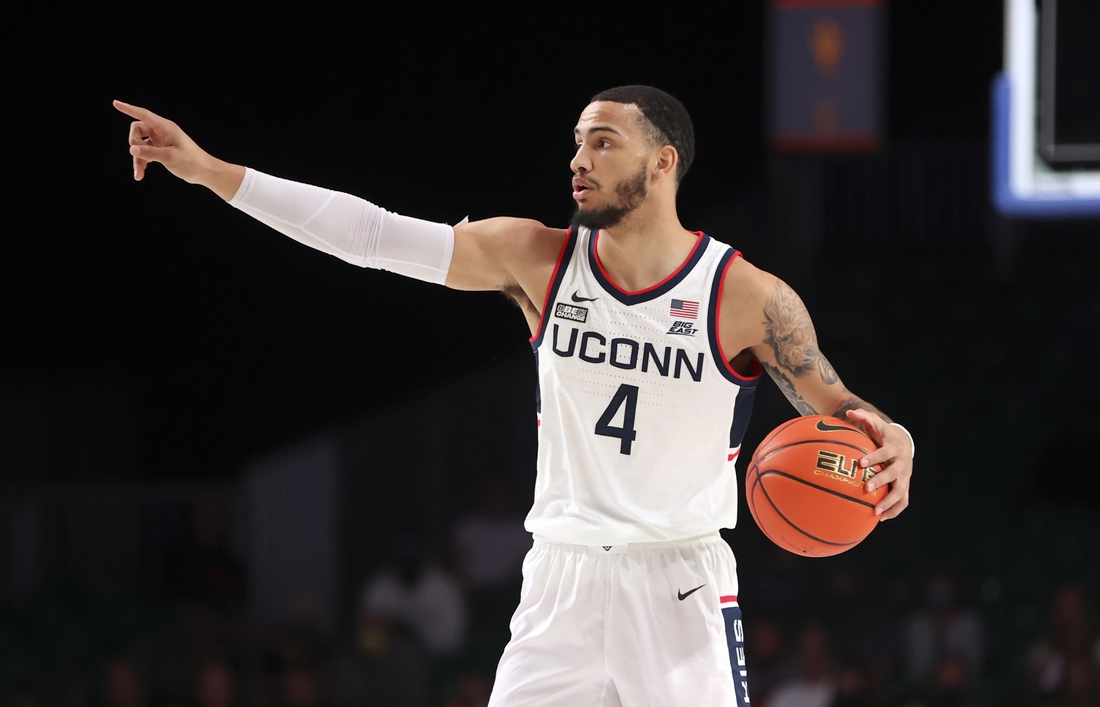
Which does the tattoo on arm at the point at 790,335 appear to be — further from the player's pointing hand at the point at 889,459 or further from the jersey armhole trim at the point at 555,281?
the jersey armhole trim at the point at 555,281

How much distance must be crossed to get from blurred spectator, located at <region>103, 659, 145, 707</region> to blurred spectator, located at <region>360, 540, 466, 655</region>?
66.1 inches

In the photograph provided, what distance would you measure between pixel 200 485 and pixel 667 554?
7.51 metres

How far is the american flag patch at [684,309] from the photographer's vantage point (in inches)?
140

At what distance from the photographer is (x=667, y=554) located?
3.51 metres

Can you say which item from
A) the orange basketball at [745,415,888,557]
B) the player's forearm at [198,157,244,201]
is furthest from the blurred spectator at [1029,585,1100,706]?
the player's forearm at [198,157,244,201]

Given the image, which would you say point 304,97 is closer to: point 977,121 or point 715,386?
point 977,121

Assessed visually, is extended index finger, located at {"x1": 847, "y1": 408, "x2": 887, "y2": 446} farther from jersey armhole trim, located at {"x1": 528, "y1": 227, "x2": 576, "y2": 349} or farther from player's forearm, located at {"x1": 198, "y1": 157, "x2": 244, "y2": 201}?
player's forearm, located at {"x1": 198, "y1": 157, "x2": 244, "y2": 201}

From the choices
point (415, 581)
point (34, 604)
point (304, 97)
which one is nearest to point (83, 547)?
point (34, 604)

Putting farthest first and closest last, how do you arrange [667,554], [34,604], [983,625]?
[34,604] → [983,625] → [667,554]

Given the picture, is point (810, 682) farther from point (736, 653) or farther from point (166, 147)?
point (166, 147)

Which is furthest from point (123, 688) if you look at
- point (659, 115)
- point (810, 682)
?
point (659, 115)

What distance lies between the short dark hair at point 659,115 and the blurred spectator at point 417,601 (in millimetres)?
5969

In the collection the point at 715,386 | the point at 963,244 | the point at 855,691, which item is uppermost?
the point at 963,244

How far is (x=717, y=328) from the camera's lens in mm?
3551
